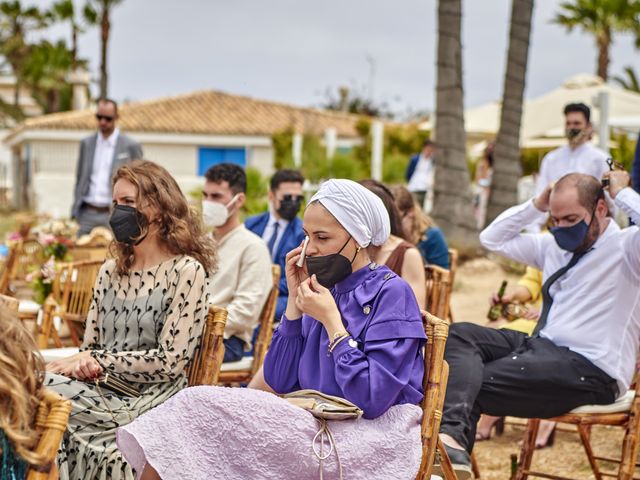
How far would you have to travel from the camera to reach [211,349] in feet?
13.4

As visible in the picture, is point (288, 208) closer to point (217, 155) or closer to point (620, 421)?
point (620, 421)

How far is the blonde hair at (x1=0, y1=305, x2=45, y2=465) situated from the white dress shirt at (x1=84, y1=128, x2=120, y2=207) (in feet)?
25.3

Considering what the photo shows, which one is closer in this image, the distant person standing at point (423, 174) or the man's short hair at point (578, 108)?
the man's short hair at point (578, 108)

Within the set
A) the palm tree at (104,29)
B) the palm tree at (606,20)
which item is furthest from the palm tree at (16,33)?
the palm tree at (606,20)

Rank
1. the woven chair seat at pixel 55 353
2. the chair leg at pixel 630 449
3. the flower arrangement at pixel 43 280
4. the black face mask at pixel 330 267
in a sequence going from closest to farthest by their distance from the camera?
Result: the black face mask at pixel 330 267, the chair leg at pixel 630 449, the woven chair seat at pixel 55 353, the flower arrangement at pixel 43 280

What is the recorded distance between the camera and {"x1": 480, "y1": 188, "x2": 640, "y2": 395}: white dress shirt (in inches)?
185

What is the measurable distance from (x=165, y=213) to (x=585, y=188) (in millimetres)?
2090

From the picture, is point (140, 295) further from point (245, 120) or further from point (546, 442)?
point (245, 120)

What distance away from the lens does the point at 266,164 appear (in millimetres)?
43219

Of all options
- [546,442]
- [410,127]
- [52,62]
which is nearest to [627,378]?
[546,442]

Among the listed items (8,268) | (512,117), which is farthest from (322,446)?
(512,117)

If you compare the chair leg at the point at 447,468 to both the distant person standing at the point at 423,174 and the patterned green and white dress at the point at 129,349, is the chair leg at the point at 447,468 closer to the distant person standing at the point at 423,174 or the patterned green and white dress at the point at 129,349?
the patterned green and white dress at the point at 129,349

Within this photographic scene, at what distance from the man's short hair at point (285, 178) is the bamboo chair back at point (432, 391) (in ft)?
12.8

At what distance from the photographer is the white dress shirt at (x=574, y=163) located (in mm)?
8055
